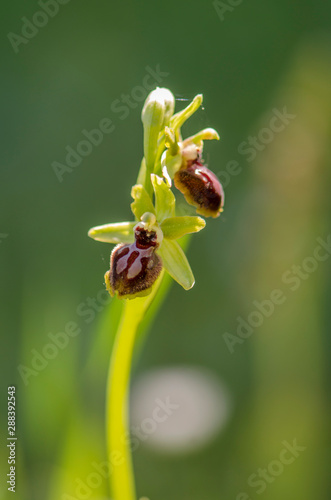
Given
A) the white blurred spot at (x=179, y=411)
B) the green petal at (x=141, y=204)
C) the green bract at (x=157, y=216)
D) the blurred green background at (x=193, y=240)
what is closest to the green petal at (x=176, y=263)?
the green bract at (x=157, y=216)

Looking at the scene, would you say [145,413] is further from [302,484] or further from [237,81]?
[237,81]

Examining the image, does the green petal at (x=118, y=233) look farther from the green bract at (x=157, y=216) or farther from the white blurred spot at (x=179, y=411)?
the white blurred spot at (x=179, y=411)

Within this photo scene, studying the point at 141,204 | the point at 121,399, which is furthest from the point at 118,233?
the point at 121,399

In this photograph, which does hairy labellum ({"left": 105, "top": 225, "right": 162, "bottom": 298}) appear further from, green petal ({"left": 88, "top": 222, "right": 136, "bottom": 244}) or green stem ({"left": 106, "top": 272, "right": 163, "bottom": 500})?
green stem ({"left": 106, "top": 272, "right": 163, "bottom": 500})

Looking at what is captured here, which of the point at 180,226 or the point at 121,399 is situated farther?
the point at 121,399

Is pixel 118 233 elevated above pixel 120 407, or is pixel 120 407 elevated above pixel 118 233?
pixel 118 233

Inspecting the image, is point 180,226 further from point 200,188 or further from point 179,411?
point 179,411
